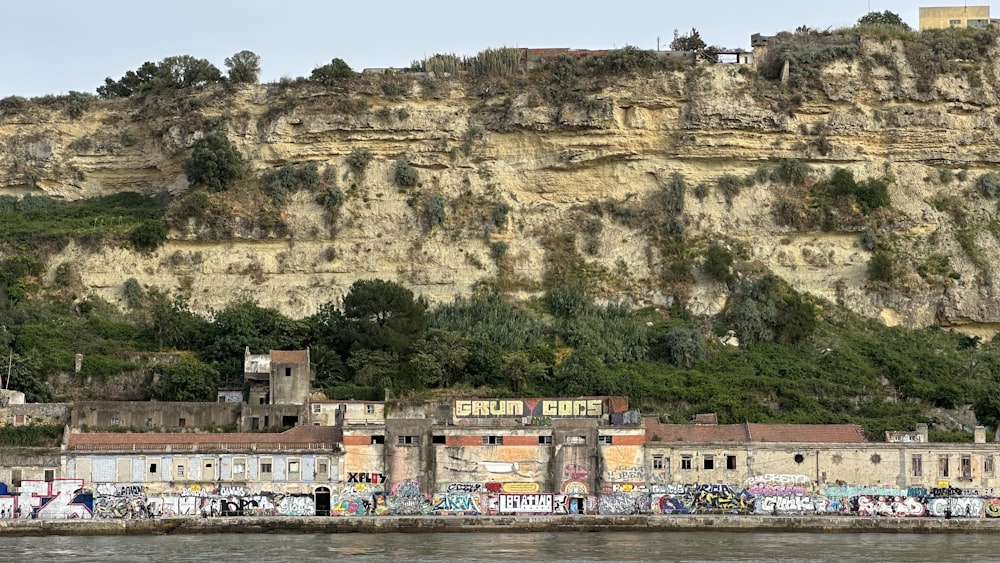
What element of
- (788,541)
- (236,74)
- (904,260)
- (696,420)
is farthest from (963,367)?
(236,74)

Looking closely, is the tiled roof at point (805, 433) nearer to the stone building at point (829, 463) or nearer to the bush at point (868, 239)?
the stone building at point (829, 463)

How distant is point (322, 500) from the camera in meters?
59.8

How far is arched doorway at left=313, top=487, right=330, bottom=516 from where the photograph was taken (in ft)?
196

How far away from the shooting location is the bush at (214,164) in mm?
78000

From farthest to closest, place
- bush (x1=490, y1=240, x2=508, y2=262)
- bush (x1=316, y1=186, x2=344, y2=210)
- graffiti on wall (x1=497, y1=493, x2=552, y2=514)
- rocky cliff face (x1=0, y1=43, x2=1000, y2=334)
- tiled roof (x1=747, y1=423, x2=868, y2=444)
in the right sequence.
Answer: bush (x1=316, y1=186, x2=344, y2=210), bush (x1=490, y1=240, x2=508, y2=262), rocky cliff face (x1=0, y1=43, x2=1000, y2=334), tiled roof (x1=747, y1=423, x2=868, y2=444), graffiti on wall (x1=497, y1=493, x2=552, y2=514)

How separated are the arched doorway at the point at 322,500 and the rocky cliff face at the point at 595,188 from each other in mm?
16534

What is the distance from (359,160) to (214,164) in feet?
19.2

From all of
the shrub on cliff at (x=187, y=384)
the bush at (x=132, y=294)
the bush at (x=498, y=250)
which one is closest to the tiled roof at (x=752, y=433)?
the shrub on cliff at (x=187, y=384)

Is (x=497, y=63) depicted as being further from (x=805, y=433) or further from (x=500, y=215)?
(x=805, y=433)

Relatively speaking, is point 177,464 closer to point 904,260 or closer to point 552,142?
point 552,142

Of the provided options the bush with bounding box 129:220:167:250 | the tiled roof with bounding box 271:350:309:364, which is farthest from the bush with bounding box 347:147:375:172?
the tiled roof with bounding box 271:350:309:364

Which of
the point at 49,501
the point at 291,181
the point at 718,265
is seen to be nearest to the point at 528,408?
the point at 718,265

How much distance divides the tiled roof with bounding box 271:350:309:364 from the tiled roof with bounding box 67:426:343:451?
5.02 meters

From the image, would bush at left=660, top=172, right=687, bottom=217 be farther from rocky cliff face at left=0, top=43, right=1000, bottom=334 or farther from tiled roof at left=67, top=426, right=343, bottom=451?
tiled roof at left=67, top=426, right=343, bottom=451
